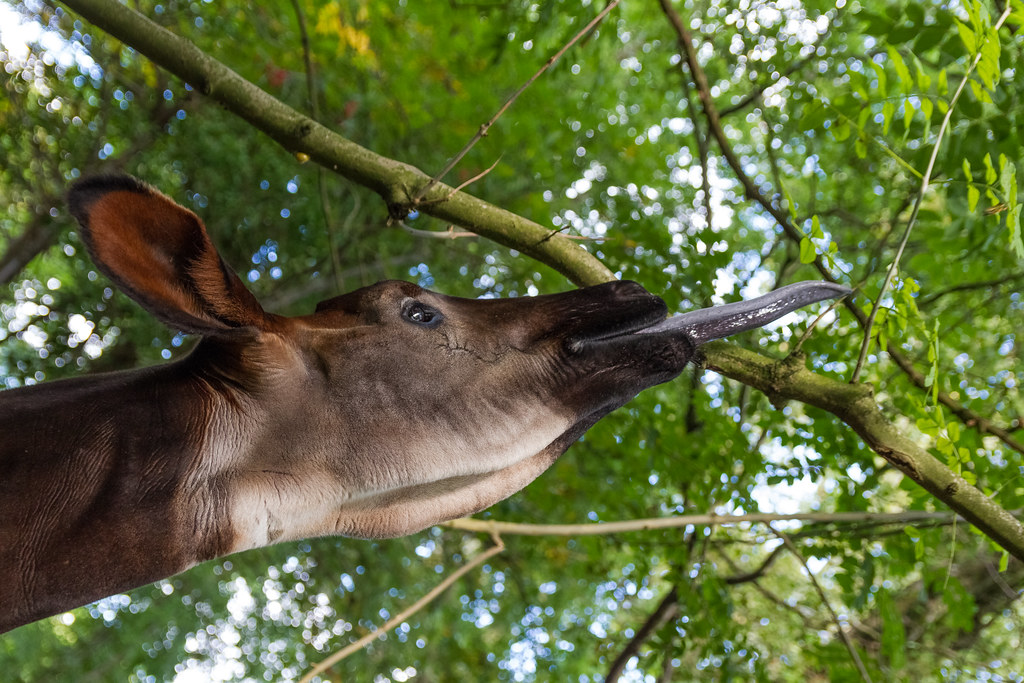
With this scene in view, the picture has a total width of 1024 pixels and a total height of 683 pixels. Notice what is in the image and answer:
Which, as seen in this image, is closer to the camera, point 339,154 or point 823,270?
point 339,154

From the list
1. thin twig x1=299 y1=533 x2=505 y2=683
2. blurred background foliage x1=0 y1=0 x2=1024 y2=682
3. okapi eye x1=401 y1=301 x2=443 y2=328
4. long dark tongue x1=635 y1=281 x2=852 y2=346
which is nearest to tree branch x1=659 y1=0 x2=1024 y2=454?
blurred background foliage x1=0 y1=0 x2=1024 y2=682

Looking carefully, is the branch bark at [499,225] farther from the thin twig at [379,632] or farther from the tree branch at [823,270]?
the thin twig at [379,632]

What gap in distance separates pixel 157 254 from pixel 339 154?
0.89 meters

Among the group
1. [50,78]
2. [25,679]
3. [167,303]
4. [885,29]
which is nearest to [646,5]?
[885,29]

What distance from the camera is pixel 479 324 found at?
1.43m

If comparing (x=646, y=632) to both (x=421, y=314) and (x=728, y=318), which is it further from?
(x=421, y=314)

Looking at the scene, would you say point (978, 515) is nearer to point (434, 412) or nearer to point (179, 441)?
point (434, 412)

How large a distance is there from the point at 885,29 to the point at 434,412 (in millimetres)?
1963

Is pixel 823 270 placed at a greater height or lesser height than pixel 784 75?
lesser

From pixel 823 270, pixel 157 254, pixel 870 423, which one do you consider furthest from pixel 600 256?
pixel 157 254

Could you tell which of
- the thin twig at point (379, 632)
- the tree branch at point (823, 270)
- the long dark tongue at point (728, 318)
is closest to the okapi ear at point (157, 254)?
the long dark tongue at point (728, 318)

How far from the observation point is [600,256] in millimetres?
2977

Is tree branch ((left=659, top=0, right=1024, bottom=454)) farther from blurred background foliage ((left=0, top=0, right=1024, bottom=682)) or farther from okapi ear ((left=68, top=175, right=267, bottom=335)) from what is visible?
okapi ear ((left=68, top=175, right=267, bottom=335))

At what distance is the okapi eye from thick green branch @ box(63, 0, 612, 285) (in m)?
0.49
